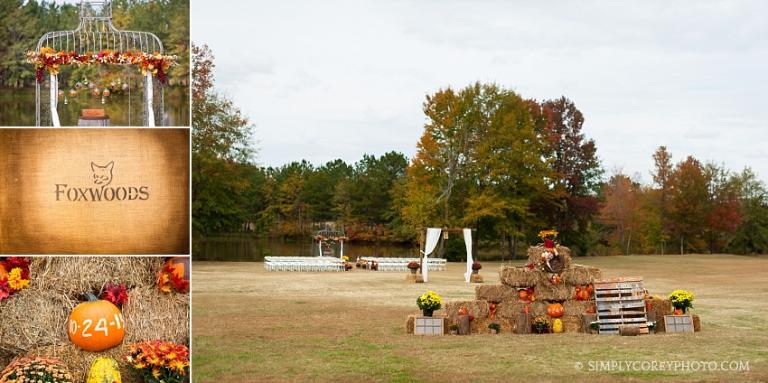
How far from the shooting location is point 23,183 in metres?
6.51

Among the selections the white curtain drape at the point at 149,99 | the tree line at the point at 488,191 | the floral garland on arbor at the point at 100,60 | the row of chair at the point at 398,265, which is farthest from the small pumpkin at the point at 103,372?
the tree line at the point at 488,191

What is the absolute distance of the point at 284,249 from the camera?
182 ft

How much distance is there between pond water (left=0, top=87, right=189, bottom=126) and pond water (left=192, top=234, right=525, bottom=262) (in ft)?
124

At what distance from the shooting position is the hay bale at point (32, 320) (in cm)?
690

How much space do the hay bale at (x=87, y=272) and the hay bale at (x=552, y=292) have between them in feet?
31.9

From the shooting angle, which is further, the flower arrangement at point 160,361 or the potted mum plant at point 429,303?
the potted mum plant at point 429,303

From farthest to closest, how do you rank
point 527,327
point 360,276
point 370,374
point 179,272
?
point 360,276
point 527,327
point 370,374
point 179,272

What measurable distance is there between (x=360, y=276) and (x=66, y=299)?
85.3ft

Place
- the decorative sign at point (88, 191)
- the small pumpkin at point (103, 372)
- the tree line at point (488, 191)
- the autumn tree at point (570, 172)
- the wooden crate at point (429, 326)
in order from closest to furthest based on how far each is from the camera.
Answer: the decorative sign at point (88, 191) < the small pumpkin at point (103, 372) < the wooden crate at point (429, 326) < the tree line at point (488, 191) < the autumn tree at point (570, 172)

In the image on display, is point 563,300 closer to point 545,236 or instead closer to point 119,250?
point 545,236

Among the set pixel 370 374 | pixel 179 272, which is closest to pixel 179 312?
pixel 179 272

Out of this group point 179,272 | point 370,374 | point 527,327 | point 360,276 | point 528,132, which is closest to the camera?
point 179,272

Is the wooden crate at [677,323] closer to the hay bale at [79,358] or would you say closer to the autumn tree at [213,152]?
the hay bale at [79,358]

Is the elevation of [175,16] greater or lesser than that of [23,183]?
greater
